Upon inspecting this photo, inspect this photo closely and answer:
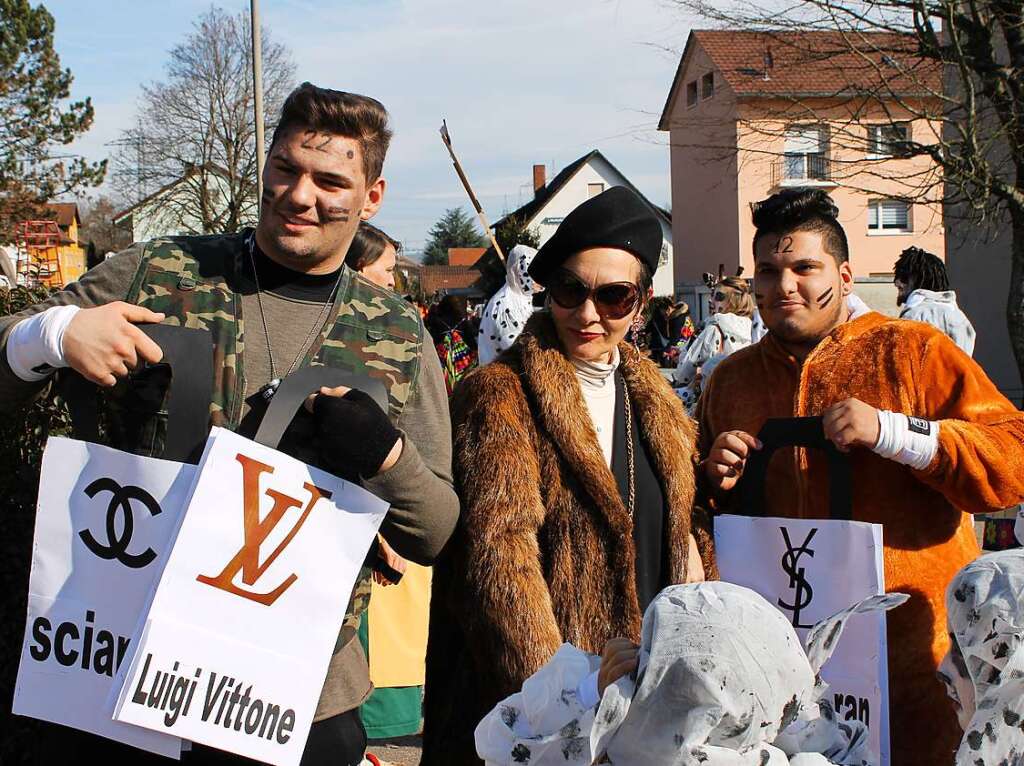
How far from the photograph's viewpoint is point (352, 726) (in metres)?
2.31

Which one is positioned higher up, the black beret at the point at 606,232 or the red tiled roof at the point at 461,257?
the red tiled roof at the point at 461,257

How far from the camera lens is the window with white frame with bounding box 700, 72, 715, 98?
35.2 meters

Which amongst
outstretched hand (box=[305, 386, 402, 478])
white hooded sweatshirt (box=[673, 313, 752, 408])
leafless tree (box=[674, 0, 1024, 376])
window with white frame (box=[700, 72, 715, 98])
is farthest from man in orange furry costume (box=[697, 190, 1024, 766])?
window with white frame (box=[700, 72, 715, 98])

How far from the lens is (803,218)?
3.04 m

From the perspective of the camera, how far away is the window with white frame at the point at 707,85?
35250 mm

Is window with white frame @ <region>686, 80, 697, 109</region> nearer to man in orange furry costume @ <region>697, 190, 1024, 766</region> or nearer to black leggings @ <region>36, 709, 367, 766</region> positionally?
man in orange furry costume @ <region>697, 190, 1024, 766</region>

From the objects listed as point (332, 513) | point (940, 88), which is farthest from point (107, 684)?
point (940, 88)

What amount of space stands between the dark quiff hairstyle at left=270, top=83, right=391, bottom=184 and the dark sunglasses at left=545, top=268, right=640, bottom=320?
592 mm

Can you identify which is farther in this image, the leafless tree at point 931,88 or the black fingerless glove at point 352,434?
the leafless tree at point 931,88

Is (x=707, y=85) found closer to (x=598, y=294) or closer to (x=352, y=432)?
(x=598, y=294)

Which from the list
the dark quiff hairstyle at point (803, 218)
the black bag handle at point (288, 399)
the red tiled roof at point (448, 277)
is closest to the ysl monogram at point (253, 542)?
the black bag handle at point (288, 399)

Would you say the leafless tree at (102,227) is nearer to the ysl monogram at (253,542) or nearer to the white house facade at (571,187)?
the white house facade at (571,187)

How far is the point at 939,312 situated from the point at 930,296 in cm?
18

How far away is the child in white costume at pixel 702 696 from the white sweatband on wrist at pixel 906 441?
3.53 feet
